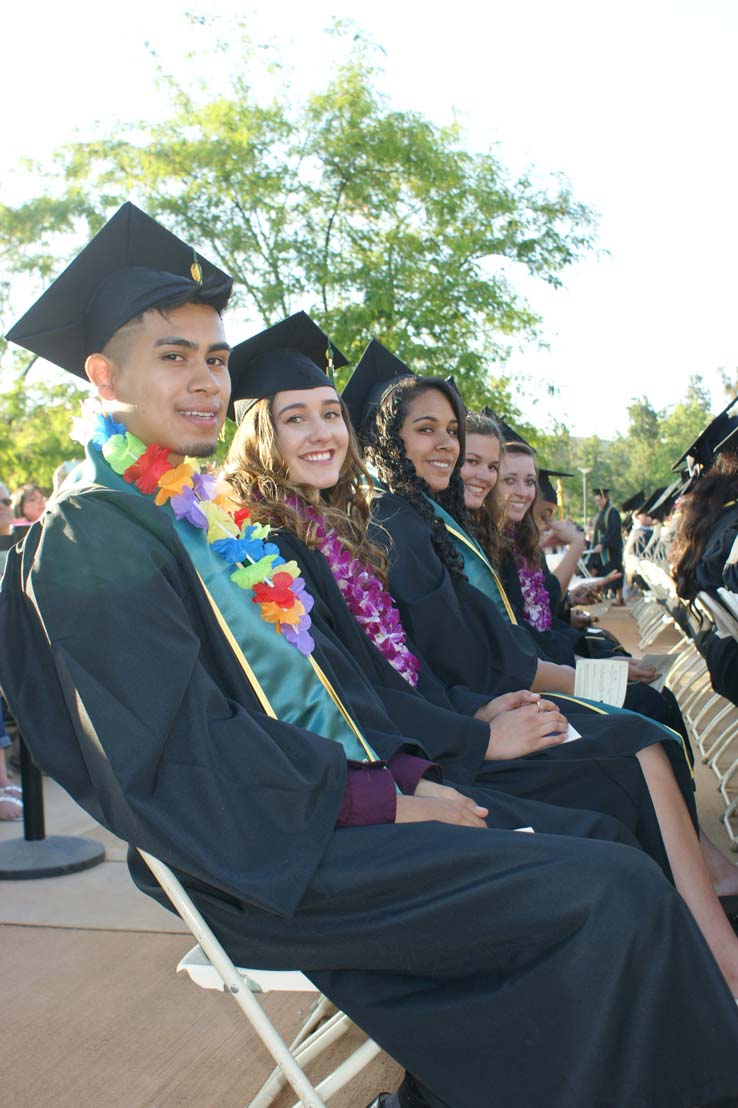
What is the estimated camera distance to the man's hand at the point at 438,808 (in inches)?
85.0

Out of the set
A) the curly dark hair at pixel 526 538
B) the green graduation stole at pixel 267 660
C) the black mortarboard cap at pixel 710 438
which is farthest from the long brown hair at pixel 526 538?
the green graduation stole at pixel 267 660

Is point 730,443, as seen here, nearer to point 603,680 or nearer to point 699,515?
point 699,515

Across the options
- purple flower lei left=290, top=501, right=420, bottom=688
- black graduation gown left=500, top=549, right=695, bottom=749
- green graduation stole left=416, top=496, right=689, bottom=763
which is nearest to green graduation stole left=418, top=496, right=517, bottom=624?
green graduation stole left=416, top=496, right=689, bottom=763

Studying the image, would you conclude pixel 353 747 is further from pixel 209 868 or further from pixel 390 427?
pixel 390 427

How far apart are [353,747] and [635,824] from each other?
0.96 metres

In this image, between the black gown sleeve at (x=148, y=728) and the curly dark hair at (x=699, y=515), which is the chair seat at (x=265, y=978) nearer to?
the black gown sleeve at (x=148, y=728)

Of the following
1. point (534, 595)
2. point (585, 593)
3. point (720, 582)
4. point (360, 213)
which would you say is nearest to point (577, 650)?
point (534, 595)

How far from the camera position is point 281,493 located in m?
3.09

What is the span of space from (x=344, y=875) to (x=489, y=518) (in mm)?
3214

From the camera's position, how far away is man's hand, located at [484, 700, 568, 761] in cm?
284

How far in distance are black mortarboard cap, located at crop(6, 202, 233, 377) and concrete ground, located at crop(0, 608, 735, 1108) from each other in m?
1.88

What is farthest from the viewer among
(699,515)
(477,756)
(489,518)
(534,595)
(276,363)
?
(699,515)

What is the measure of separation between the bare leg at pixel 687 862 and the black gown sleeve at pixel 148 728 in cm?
109

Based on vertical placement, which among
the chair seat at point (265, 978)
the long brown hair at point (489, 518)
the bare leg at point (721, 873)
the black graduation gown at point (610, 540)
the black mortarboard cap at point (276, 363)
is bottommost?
the black graduation gown at point (610, 540)
